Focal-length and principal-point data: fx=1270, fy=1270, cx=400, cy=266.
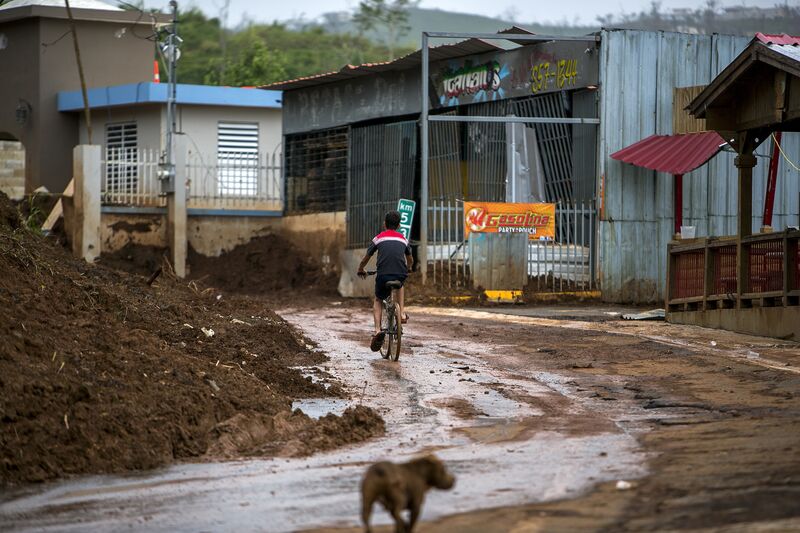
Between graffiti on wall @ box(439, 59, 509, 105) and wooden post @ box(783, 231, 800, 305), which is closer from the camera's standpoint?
wooden post @ box(783, 231, 800, 305)

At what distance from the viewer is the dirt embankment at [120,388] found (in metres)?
9.12

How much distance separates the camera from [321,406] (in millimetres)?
12109

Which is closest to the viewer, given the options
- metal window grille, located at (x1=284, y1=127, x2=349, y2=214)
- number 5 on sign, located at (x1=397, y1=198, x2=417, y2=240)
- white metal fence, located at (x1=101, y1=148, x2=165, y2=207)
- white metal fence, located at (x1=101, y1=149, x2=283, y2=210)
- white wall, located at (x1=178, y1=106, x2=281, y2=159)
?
number 5 on sign, located at (x1=397, y1=198, x2=417, y2=240)

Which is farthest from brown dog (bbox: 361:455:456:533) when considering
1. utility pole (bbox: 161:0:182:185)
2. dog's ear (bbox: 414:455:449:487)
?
utility pole (bbox: 161:0:182:185)

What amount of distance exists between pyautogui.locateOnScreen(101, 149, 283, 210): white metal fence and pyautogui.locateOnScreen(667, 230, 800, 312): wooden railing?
636 inches

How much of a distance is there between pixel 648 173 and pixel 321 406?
1479 cm

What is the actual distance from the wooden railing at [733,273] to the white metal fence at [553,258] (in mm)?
5131

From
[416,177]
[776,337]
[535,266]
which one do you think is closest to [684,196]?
[535,266]

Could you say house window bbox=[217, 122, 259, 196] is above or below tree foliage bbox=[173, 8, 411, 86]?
below

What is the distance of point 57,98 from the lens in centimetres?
3825

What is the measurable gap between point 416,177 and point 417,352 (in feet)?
37.2

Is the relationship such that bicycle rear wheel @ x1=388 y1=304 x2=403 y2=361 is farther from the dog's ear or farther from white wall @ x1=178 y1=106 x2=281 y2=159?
white wall @ x1=178 y1=106 x2=281 y2=159

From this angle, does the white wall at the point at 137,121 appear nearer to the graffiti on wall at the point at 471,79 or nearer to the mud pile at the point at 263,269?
the mud pile at the point at 263,269

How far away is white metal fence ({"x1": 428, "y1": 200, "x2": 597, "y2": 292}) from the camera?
2547cm
